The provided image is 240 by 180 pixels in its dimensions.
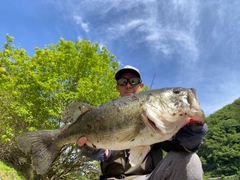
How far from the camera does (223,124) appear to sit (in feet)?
288

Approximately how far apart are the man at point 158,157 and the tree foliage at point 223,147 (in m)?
76.9

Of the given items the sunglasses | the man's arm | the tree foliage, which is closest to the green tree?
the sunglasses

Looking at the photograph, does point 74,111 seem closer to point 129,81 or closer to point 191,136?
point 129,81

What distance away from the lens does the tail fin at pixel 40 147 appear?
9.25 ft

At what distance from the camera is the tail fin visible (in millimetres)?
2818

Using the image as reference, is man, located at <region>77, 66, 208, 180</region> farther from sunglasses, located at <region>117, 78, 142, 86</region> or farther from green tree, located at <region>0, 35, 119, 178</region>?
green tree, located at <region>0, 35, 119, 178</region>

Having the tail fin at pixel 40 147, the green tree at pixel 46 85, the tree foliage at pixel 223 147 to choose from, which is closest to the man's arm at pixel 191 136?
the tail fin at pixel 40 147

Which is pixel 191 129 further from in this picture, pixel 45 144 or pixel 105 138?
pixel 45 144

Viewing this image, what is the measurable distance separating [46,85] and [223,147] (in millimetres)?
77620

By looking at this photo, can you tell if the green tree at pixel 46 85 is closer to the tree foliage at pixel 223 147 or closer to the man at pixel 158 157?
the man at pixel 158 157

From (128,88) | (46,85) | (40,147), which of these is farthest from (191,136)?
(46,85)

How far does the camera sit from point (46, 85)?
554 inches

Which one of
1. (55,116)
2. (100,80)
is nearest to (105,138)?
(55,116)

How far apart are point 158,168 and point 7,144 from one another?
56.9ft
